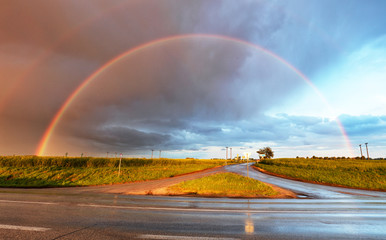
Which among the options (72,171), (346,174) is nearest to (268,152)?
(346,174)

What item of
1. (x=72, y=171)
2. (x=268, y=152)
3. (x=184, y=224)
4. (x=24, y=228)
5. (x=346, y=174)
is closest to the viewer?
(x=24, y=228)

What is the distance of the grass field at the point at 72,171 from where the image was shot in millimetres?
22203

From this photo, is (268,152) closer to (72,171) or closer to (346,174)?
(346,174)

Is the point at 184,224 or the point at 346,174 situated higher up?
the point at 346,174

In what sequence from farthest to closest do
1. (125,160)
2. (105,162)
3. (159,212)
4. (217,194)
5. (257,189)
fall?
(125,160) → (105,162) → (257,189) → (217,194) → (159,212)

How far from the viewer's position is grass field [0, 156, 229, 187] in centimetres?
2220

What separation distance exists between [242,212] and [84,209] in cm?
711

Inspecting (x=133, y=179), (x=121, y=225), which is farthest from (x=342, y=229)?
(x=133, y=179)

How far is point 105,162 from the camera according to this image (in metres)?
47.5

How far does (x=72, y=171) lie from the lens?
28.6 meters

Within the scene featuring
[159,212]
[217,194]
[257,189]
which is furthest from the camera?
[257,189]

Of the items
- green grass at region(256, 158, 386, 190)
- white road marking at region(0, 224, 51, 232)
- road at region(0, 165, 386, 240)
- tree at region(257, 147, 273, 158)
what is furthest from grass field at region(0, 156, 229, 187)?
tree at region(257, 147, 273, 158)

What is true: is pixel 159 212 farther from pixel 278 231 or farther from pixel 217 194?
pixel 217 194

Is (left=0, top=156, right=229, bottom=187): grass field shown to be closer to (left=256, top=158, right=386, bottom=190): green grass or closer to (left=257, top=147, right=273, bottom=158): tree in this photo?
(left=256, top=158, right=386, bottom=190): green grass
